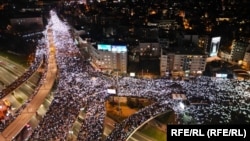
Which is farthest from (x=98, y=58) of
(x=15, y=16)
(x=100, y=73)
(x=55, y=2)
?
(x=55, y=2)

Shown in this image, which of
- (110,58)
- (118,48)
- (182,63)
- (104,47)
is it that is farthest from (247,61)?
(104,47)

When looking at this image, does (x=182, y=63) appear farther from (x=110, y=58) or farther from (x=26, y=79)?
(x=26, y=79)

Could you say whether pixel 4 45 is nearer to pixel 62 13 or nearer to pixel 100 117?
pixel 62 13

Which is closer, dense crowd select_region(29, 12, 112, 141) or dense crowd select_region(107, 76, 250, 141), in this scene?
dense crowd select_region(29, 12, 112, 141)

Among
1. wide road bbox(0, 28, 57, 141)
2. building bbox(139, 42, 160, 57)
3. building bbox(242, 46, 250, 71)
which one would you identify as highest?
building bbox(139, 42, 160, 57)

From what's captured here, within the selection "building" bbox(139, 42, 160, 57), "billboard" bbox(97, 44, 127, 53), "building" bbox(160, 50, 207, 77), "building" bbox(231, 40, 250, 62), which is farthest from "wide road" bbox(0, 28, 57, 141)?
"building" bbox(231, 40, 250, 62)

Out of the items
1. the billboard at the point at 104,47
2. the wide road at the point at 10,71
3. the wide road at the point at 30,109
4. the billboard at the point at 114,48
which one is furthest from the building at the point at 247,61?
the wide road at the point at 10,71

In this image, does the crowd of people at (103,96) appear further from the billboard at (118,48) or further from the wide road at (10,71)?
the wide road at (10,71)

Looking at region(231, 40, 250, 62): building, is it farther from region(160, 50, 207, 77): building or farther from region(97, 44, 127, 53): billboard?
region(97, 44, 127, 53): billboard

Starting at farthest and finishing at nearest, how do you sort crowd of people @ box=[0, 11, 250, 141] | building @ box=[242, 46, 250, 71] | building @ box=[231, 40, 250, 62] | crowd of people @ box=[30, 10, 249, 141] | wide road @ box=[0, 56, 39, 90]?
building @ box=[231, 40, 250, 62] → wide road @ box=[0, 56, 39, 90] → building @ box=[242, 46, 250, 71] → crowd of people @ box=[0, 11, 250, 141] → crowd of people @ box=[30, 10, 249, 141]
